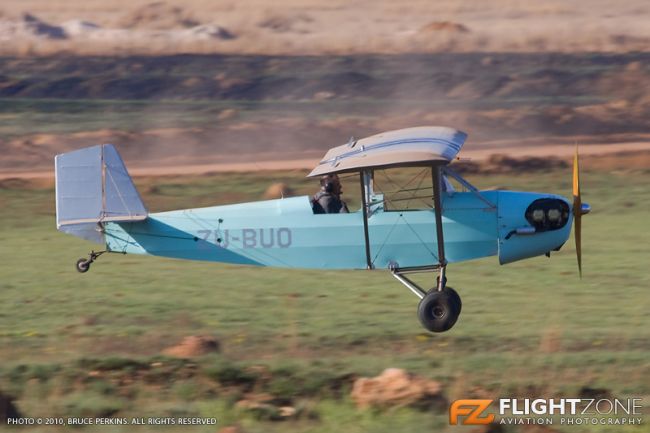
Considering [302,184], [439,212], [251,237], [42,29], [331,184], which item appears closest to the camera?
[439,212]

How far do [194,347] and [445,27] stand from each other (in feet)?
96.2

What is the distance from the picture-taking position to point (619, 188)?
26.2 metres

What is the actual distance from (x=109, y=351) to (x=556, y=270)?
7919mm

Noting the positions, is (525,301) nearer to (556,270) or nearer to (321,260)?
(556,270)

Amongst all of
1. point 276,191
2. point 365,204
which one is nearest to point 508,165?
point 276,191

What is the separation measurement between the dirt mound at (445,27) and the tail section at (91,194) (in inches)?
1086

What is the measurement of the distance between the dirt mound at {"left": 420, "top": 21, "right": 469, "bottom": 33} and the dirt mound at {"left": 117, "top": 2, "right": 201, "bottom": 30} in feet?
27.2

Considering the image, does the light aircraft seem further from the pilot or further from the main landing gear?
the pilot

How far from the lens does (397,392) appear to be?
Answer: 11.6m

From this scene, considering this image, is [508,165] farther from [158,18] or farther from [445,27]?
[158,18]

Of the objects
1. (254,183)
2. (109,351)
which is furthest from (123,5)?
(109,351)

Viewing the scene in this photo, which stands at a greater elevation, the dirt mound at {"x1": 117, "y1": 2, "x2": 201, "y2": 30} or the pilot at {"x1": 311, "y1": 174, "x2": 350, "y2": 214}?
the dirt mound at {"x1": 117, "y1": 2, "x2": 201, "y2": 30}

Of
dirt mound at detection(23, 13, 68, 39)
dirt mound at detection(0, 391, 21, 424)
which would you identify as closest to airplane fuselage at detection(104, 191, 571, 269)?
dirt mound at detection(0, 391, 21, 424)

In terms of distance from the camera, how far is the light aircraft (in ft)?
46.6
